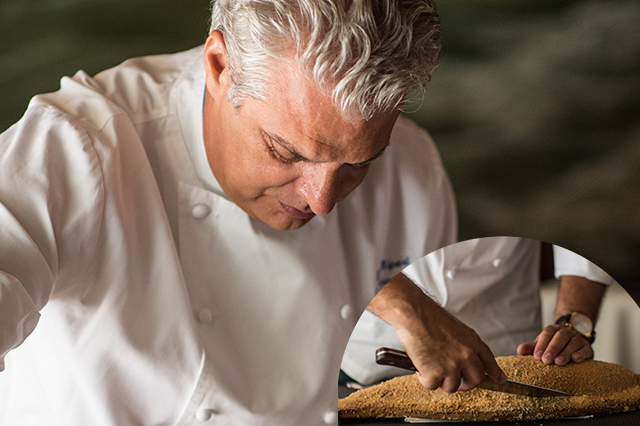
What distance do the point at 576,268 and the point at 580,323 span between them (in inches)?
2.5

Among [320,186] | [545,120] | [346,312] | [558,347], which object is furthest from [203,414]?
[545,120]

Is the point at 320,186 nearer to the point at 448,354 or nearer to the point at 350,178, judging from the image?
the point at 350,178

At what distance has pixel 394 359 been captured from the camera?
57 cm

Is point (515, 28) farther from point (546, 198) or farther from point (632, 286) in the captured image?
point (632, 286)

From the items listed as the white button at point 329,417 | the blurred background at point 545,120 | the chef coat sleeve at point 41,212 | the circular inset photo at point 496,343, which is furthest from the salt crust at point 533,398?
the blurred background at point 545,120

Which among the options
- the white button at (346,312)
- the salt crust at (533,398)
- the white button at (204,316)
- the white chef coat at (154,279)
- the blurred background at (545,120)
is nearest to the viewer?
the salt crust at (533,398)

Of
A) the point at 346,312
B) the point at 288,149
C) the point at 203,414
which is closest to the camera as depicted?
the point at 288,149

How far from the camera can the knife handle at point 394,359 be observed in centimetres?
56

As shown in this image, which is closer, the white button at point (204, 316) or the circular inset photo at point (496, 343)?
the circular inset photo at point (496, 343)

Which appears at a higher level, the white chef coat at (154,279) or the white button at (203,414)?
the white chef coat at (154,279)

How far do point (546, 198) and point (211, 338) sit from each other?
3.46 feet

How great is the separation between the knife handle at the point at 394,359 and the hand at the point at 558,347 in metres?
0.11

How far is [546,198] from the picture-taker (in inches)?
57.7

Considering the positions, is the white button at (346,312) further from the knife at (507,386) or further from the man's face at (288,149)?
the knife at (507,386)
